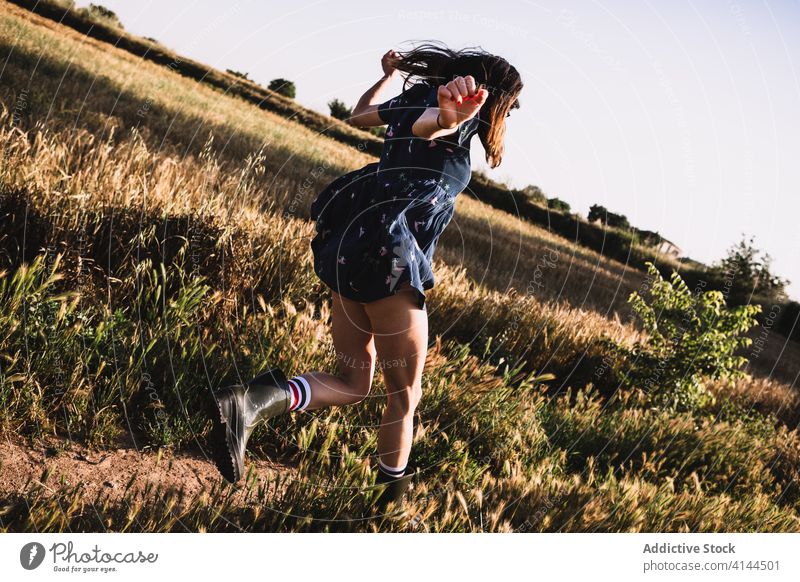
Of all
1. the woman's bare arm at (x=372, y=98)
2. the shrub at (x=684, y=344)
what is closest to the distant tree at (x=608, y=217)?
the shrub at (x=684, y=344)

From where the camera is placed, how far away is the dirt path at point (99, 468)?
8.46 ft

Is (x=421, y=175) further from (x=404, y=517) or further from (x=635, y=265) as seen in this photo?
(x=635, y=265)

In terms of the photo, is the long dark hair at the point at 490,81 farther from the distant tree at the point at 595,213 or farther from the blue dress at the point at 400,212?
the distant tree at the point at 595,213

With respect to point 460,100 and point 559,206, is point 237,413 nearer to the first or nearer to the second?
point 460,100

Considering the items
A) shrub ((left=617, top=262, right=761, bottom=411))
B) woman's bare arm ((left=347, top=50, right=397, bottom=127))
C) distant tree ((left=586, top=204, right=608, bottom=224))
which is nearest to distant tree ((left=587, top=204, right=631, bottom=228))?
distant tree ((left=586, top=204, right=608, bottom=224))

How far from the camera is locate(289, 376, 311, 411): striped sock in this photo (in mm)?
2814

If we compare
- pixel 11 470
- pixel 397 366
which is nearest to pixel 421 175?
pixel 397 366

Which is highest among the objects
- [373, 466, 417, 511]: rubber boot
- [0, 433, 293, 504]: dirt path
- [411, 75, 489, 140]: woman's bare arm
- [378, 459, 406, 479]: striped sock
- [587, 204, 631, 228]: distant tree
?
[587, 204, 631, 228]: distant tree

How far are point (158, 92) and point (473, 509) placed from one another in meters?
10.5

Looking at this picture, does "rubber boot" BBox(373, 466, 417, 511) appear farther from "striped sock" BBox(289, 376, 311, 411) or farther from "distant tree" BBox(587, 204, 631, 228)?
"distant tree" BBox(587, 204, 631, 228)

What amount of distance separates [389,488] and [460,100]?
1.74 m

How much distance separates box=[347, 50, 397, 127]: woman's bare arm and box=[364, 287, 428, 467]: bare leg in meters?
0.97

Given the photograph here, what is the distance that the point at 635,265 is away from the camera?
63.8ft

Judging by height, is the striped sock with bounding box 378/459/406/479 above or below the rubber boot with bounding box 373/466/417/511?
above
